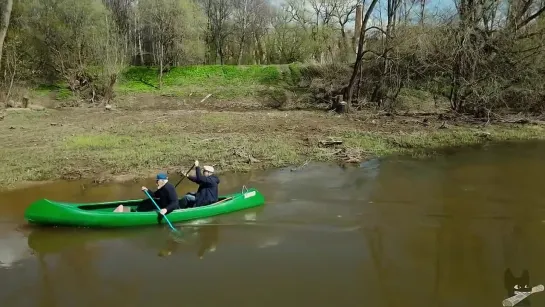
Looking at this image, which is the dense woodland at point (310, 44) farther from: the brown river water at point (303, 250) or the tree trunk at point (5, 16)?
the brown river water at point (303, 250)

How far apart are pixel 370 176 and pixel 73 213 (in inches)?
290

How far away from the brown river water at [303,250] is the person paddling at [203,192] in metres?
0.49

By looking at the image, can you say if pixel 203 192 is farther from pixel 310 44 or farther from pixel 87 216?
pixel 310 44

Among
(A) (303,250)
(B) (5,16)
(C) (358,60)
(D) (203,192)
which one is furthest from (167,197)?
(C) (358,60)

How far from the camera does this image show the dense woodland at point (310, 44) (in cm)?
2036

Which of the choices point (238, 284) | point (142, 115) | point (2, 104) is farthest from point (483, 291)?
point (2, 104)

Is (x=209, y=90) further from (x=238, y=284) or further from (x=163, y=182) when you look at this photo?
(x=238, y=284)

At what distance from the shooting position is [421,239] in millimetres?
8055

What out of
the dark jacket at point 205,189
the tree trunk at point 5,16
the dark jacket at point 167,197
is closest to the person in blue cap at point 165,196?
the dark jacket at point 167,197

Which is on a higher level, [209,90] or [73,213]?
[209,90]

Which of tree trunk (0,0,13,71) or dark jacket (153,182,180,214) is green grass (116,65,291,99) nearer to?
tree trunk (0,0,13,71)

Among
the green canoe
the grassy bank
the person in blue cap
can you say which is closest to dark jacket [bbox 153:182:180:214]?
the person in blue cap

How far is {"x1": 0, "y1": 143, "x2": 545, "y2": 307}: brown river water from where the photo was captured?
250 inches

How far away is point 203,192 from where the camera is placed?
9.25m
